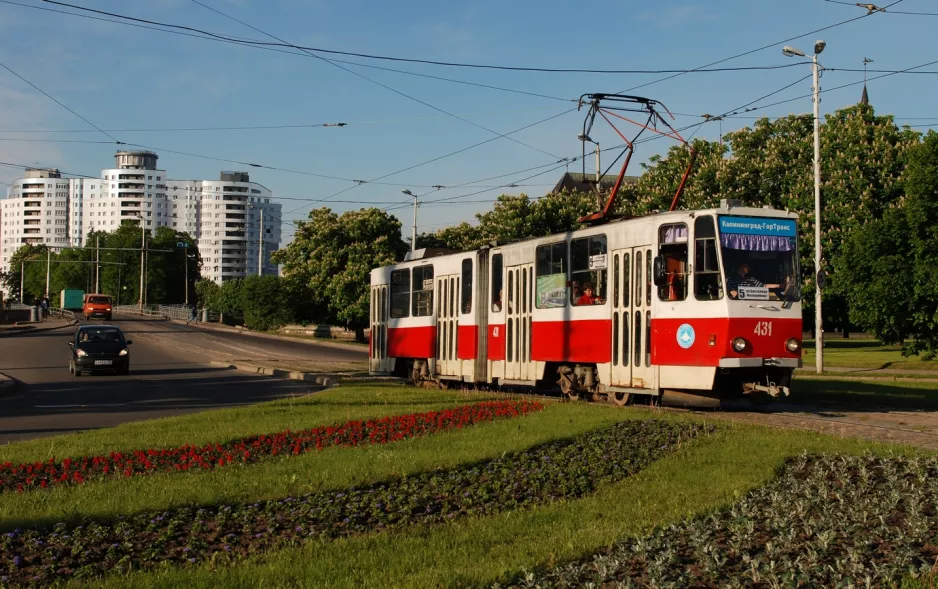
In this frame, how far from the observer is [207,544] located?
23.9 ft

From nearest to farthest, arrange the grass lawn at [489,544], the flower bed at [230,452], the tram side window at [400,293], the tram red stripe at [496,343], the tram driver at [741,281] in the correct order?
the grass lawn at [489,544] → the flower bed at [230,452] → the tram driver at [741,281] → the tram red stripe at [496,343] → the tram side window at [400,293]

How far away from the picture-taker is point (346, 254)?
6762 cm

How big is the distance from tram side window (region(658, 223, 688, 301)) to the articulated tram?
21 millimetres

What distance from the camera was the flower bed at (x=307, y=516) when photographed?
6.85 meters

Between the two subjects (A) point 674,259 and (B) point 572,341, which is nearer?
(A) point 674,259

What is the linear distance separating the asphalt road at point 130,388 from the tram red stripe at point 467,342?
4021mm

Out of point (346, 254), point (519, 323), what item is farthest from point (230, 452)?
point (346, 254)

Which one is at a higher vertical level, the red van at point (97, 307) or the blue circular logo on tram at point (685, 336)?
the red van at point (97, 307)

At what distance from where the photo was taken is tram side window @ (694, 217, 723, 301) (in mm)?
16406

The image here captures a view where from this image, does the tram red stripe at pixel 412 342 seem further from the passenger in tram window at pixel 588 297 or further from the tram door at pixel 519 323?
the passenger in tram window at pixel 588 297

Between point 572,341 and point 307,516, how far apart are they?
39.7ft

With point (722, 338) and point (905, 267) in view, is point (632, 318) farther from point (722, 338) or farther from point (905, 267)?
point (905, 267)

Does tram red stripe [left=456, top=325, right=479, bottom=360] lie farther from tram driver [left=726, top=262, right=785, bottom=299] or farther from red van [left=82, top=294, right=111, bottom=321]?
red van [left=82, top=294, right=111, bottom=321]

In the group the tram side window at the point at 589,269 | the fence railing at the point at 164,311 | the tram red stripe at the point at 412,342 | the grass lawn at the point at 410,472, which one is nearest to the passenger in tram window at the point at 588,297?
the tram side window at the point at 589,269
